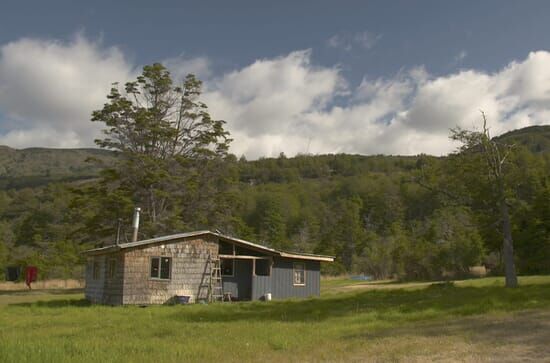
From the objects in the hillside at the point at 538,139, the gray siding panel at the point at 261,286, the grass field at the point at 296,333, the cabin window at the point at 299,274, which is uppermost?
the hillside at the point at 538,139

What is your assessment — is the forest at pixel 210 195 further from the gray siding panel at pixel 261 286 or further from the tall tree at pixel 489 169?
the gray siding panel at pixel 261 286

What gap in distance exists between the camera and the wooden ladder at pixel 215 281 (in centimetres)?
2564

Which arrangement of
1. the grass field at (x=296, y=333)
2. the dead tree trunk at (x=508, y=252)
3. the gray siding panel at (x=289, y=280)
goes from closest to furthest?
the grass field at (x=296, y=333), the dead tree trunk at (x=508, y=252), the gray siding panel at (x=289, y=280)

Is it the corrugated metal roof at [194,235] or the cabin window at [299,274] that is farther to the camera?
the cabin window at [299,274]

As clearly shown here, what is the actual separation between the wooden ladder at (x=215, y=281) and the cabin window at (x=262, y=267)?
2.52 metres

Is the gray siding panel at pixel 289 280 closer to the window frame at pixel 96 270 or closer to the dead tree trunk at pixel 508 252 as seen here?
the window frame at pixel 96 270

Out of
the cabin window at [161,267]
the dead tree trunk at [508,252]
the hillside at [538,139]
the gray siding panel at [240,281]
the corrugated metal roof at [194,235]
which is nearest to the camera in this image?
the corrugated metal roof at [194,235]

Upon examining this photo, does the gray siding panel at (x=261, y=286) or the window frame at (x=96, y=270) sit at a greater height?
the window frame at (x=96, y=270)

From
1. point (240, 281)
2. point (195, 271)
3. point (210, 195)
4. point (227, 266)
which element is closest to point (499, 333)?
point (195, 271)

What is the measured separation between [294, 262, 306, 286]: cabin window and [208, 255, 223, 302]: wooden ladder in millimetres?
4402

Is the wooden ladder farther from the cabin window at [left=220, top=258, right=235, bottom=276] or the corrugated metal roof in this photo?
the corrugated metal roof

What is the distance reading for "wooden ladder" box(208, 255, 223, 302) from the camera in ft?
84.1

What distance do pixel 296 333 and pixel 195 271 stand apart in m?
13.2

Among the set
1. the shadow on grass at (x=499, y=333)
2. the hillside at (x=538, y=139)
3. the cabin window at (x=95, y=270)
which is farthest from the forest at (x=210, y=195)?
the hillside at (x=538, y=139)
